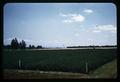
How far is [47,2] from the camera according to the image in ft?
11.0

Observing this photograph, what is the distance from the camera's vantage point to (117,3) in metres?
3.42

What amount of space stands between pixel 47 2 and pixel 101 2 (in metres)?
0.75

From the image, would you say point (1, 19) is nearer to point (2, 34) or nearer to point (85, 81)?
point (2, 34)

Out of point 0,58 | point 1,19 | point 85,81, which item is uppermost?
point 1,19

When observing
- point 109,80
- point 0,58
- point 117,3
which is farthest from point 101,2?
point 0,58

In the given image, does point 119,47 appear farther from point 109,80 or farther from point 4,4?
point 4,4

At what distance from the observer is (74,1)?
3338mm

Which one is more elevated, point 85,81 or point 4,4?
point 4,4

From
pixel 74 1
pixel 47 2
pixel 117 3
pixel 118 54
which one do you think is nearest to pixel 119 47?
pixel 118 54

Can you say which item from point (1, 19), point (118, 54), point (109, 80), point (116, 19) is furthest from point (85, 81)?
point (1, 19)

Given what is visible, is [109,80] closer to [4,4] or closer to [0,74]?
[0,74]

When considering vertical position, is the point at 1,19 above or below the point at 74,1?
below

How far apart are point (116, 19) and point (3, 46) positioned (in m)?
1.59

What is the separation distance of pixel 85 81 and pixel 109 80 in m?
0.33
